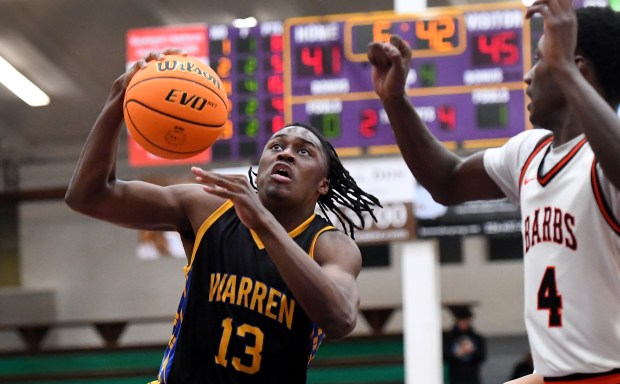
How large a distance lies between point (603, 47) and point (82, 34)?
40.7ft

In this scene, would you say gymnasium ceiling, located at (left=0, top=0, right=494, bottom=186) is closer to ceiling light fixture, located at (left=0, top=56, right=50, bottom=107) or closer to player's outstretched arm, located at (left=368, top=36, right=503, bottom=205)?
ceiling light fixture, located at (left=0, top=56, right=50, bottom=107)

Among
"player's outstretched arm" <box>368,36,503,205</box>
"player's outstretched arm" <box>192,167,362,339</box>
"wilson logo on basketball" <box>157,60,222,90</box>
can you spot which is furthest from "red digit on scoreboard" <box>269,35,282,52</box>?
"player's outstretched arm" <box>192,167,362,339</box>

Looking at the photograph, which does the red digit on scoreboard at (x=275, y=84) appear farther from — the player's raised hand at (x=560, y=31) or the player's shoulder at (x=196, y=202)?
the player's raised hand at (x=560, y=31)

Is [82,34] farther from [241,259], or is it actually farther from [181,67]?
[241,259]

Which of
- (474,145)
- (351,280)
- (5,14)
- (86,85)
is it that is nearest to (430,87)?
(474,145)

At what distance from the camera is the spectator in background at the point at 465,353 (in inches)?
461

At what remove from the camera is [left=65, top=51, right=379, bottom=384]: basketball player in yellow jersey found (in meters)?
3.60

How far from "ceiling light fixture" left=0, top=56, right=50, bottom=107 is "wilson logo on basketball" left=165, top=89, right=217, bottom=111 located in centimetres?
1230

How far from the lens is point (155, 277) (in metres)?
17.6

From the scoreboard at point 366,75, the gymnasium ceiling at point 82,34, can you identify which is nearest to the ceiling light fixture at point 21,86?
the gymnasium ceiling at point 82,34

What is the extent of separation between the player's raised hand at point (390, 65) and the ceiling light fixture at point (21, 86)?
500 inches

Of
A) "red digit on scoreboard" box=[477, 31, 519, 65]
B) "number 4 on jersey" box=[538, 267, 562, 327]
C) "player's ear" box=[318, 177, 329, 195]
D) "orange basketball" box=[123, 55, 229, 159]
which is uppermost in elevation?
"red digit on scoreboard" box=[477, 31, 519, 65]

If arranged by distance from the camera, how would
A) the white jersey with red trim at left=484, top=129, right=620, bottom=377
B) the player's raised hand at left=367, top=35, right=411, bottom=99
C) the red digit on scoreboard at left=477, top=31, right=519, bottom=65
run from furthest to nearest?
the red digit on scoreboard at left=477, top=31, right=519, bottom=65
the player's raised hand at left=367, top=35, right=411, bottom=99
the white jersey with red trim at left=484, top=129, right=620, bottom=377

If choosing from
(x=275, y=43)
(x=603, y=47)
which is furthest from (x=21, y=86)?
(x=603, y=47)
